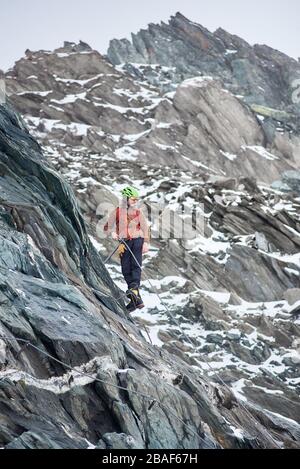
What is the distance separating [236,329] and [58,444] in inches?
657

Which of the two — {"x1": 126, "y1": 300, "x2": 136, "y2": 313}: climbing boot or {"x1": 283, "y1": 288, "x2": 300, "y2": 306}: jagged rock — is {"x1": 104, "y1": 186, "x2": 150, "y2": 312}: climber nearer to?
{"x1": 126, "y1": 300, "x2": 136, "y2": 313}: climbing boot

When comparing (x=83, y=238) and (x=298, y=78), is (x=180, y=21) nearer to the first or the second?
(x=298, y=78)

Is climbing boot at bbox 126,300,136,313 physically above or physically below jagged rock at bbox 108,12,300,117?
below

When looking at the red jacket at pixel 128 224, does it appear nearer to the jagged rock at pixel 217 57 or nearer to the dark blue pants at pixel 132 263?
the dark blue pants at pixel 132 263

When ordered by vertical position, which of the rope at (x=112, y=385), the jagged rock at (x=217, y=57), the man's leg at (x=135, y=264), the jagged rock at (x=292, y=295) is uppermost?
the jagged rock at (x=217, y=57)

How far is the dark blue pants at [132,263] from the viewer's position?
12.9 metres

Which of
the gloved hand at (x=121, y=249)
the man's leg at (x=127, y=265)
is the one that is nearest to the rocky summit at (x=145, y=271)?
the man's leg at (x=127, y=265)

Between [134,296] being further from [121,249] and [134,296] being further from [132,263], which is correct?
[121,249]

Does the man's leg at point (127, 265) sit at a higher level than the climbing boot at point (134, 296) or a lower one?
higher

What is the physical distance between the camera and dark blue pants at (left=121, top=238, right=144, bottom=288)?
1287 cm

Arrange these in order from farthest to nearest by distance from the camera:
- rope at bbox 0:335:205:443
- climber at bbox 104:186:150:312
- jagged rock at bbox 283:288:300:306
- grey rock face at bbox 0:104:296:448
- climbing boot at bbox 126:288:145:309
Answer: jagged rock at bbox 283:288:300:306, climbing boot at bbox 126:288:145:309, climber at bbox 104:186:150:312, rope at bbox 0:335:205:443, grey rock face at bbox 0:104:296:448

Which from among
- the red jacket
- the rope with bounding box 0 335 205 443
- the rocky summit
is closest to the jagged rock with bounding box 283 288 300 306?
the rocky summit

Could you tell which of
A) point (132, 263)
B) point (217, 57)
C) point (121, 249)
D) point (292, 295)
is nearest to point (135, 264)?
point (132, 263)

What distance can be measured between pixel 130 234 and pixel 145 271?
14287mm
